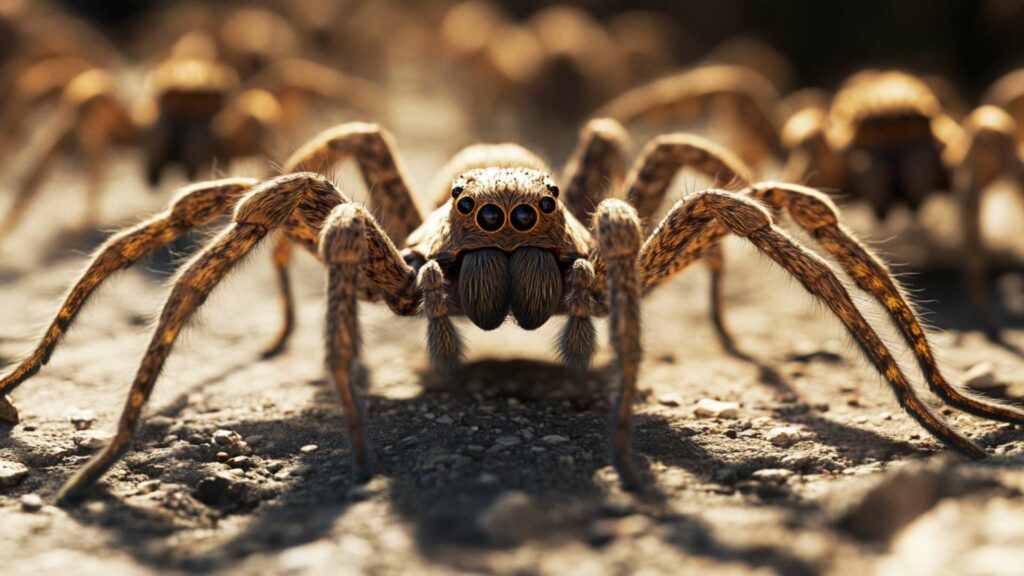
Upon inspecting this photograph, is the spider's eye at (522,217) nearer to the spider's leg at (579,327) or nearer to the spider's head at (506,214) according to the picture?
the spider's head at (506,214)

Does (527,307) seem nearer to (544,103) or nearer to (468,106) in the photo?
(544,103)

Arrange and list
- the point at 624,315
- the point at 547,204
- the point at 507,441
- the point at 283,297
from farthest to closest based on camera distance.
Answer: the point at 283,297, the point at 547,204, the point at 507,441, the point at 624,315

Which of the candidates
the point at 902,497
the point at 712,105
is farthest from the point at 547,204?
the point at 712,105

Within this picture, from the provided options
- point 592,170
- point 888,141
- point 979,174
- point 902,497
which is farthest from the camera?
point 888,141

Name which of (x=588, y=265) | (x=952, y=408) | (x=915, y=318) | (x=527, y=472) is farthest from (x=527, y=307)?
(x=952, y=408)

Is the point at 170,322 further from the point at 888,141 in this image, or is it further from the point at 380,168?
the point at 888,141
